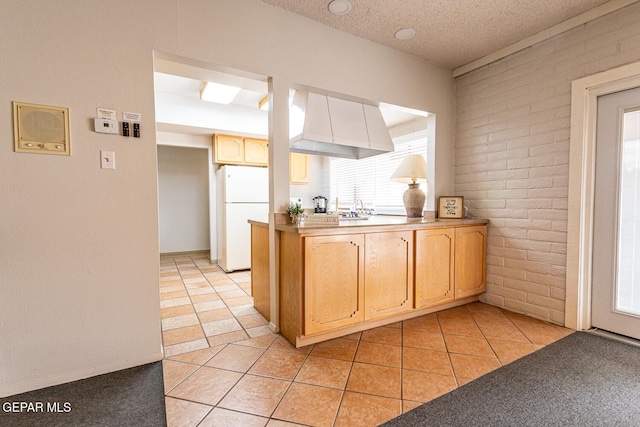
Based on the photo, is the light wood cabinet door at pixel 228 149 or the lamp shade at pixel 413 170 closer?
the lamp shade at pixel 413 170

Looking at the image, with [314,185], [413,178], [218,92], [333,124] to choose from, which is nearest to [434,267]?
[413,178]

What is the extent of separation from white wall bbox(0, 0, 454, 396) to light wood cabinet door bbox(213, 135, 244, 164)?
2864 millimetres

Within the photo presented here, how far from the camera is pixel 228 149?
4863 millimetres

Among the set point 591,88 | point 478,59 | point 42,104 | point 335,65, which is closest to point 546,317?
point 591,88

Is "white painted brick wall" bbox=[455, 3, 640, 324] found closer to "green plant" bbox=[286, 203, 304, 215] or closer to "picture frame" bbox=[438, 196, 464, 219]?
"picture frame" bbox=[438, 196, 464, 219]

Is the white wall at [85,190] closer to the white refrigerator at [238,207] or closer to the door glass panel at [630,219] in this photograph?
the white refrigerator at [238,207]

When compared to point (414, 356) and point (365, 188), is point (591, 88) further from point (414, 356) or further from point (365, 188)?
point (365, 188)

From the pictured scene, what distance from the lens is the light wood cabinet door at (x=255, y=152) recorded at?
501 centimetres

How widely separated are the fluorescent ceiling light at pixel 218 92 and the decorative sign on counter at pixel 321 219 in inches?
84.2

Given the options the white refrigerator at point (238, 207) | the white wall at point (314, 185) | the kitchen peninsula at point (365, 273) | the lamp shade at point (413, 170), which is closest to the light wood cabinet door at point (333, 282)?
the kitchen peninsula at point (365, 273)

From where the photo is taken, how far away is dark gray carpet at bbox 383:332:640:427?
138cm

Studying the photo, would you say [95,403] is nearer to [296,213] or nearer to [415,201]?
[296,213]

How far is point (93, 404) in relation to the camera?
4.94 ft

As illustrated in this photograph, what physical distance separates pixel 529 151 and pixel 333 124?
1.88 m
